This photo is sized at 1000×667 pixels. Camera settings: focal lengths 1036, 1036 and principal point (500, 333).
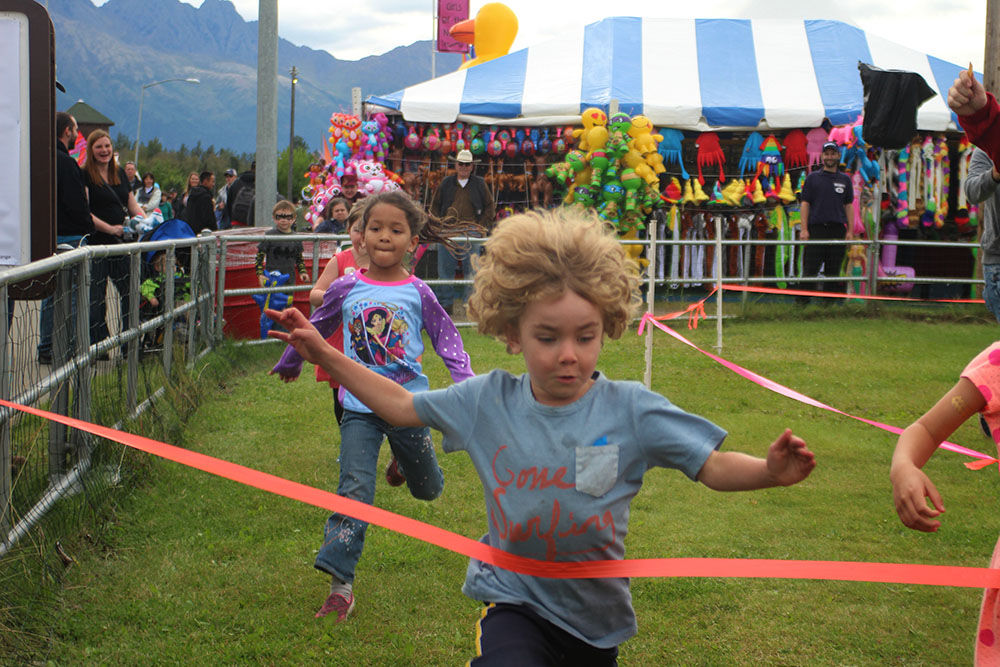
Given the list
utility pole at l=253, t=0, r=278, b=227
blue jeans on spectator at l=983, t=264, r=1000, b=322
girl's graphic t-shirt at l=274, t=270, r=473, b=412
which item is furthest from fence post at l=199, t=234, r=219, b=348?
blue jeans on spectator at l=983, t=264, r=1000, b=322

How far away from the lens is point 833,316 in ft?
49.3

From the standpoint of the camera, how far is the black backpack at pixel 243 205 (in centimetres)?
1580

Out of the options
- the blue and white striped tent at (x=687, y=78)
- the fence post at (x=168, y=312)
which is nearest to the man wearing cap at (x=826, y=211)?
the blue and white striped tent at (x=687, y=78)

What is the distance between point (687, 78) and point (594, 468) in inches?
610

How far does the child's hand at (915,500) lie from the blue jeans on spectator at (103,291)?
4482mm

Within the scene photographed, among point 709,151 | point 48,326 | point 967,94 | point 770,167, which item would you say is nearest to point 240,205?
point 709,151

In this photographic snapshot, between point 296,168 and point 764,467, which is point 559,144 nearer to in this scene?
point 764,467

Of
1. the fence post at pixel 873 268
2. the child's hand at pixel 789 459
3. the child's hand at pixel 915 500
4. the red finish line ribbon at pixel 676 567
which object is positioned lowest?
the red finish line ribbon at pixel 676 567

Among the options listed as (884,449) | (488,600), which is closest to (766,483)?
(488,600)

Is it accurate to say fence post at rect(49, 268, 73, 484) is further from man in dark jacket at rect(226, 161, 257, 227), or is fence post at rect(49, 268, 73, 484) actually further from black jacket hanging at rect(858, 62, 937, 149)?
man in dark jacket at rect(226, 161, 257, 227)

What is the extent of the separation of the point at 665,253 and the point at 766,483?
14.2 meters

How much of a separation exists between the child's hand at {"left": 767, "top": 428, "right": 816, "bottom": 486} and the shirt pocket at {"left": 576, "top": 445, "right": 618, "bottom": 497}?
41 centimetres

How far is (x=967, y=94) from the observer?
3.58 meters

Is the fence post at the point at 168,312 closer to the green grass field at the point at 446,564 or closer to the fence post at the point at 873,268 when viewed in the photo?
the green grass field at the point at 446,564
